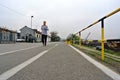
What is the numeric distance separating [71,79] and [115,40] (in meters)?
10.9

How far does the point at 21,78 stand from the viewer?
4230 millimetres

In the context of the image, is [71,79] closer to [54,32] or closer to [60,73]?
[60,73]

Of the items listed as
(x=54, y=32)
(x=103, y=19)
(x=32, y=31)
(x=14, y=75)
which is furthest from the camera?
(x=54, y=32)

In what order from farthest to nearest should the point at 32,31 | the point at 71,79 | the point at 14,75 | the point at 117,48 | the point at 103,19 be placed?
the point at 32,31 < the point at 117,48 < the point at 103,19 < the point at 14,75 < the point at 71,79

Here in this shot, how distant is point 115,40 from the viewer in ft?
47.4

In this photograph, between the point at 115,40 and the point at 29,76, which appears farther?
the point at 115,40

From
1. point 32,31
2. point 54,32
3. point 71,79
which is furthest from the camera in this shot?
point 54,32

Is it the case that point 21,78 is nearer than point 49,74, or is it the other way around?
point 21,78

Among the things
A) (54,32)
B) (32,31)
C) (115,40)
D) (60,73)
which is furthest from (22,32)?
(60,73)

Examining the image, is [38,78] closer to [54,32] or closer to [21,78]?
[21,78]

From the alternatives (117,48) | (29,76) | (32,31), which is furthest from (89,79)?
(32,31)

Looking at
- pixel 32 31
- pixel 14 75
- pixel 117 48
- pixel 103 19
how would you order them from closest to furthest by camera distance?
pixel 14 75 < pixel 103 19 < pixel 117 48 < pixel 32 31

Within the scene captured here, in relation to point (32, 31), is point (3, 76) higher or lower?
lower

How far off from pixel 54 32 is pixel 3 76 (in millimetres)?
176024
